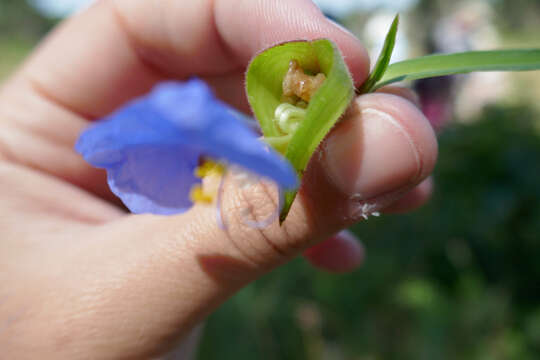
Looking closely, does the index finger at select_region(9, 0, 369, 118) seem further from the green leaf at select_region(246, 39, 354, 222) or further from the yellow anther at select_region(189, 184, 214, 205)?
the yellow anther at select_region(189, 184, 214, 205)

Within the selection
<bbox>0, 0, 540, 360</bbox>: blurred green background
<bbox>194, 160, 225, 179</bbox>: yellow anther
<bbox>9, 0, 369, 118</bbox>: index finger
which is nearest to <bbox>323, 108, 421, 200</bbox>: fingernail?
<bbox>194, 160, 225, 179</bbox>: yellow anther

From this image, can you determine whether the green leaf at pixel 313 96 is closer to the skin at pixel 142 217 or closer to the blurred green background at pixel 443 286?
the skin at pixel 142 217

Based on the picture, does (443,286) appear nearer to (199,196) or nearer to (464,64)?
(464,64)

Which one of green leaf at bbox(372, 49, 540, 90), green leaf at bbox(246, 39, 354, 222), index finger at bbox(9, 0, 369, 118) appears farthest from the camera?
index finger at bbox(9, 0, 369, 118)

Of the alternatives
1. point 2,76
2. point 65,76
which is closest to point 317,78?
point 65,76

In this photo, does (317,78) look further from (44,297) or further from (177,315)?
(44,297)

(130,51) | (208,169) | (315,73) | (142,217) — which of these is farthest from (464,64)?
(130,51)
